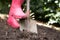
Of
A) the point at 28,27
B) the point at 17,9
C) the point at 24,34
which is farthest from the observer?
the point at 24,34

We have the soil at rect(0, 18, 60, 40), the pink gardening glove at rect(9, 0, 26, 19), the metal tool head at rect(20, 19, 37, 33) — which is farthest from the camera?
the soil at rect(0, 18, 60, 40)

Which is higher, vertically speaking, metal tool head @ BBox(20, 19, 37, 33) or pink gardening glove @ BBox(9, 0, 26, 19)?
pink gardening glove @ BBox(9, 0, 26, 19)

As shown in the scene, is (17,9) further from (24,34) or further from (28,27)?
(24,34)

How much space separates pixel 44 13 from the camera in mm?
4465

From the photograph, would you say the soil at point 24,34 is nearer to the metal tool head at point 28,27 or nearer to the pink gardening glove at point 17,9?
the metal tool head at point 28,27

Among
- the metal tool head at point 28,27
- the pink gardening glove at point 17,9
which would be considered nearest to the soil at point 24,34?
the metal tool head at point 28,27

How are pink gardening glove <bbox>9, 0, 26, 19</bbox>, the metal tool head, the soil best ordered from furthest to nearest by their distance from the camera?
the soil, the metal tool head, pink gardening glove <bbox>9, 0, 26, 19</bbox>

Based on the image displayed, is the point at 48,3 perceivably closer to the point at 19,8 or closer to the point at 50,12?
the point at 50,12

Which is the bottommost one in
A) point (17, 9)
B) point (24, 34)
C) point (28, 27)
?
point (24, 34)

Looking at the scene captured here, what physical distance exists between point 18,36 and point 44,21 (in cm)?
152

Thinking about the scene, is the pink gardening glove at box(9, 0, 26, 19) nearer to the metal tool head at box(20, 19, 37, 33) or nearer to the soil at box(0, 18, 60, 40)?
the metal tool head at box(20, 19, 37, 33)

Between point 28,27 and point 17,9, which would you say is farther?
point 28,27

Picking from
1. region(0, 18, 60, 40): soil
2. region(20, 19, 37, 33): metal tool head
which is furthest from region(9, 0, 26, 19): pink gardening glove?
region(0, 18, 60, 40): soil

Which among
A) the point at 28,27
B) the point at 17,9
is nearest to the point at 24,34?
the point at 28,27
